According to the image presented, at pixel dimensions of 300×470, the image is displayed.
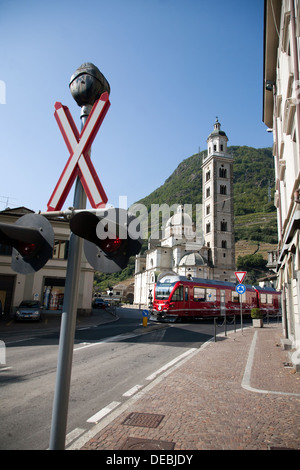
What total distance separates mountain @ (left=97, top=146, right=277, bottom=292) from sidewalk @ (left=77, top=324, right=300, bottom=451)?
10669 cm

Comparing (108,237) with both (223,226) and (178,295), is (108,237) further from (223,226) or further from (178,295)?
(223,226)

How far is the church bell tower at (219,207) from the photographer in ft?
213

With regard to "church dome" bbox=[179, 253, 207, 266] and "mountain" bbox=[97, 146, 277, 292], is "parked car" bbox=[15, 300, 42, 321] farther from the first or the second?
"mountain" bbox=[97, 146, 277, 292]

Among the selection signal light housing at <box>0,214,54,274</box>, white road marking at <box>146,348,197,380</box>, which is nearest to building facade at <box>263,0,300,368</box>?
white road marking at <box>146,348,197,380</box>

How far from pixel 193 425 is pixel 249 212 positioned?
490 feet

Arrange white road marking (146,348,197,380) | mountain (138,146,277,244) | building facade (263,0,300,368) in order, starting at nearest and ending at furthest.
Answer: white road marking (146,348,197,380) < building facade (263,0,300,368) < mountain (138,146,277,244)

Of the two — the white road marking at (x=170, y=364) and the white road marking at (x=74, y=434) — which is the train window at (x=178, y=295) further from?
the white road marking at (x=74, y=434)

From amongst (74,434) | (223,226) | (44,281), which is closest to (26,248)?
(74,434)

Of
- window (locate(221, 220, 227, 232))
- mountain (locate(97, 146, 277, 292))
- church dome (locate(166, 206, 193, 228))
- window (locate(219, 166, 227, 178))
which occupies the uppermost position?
mountain (locate(97, 146, 277, 292))

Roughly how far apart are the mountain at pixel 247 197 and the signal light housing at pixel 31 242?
111m

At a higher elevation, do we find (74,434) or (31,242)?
(31,242)

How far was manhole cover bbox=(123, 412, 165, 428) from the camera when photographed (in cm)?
430

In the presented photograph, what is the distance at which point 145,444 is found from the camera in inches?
144

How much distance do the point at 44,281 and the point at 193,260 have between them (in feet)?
132
